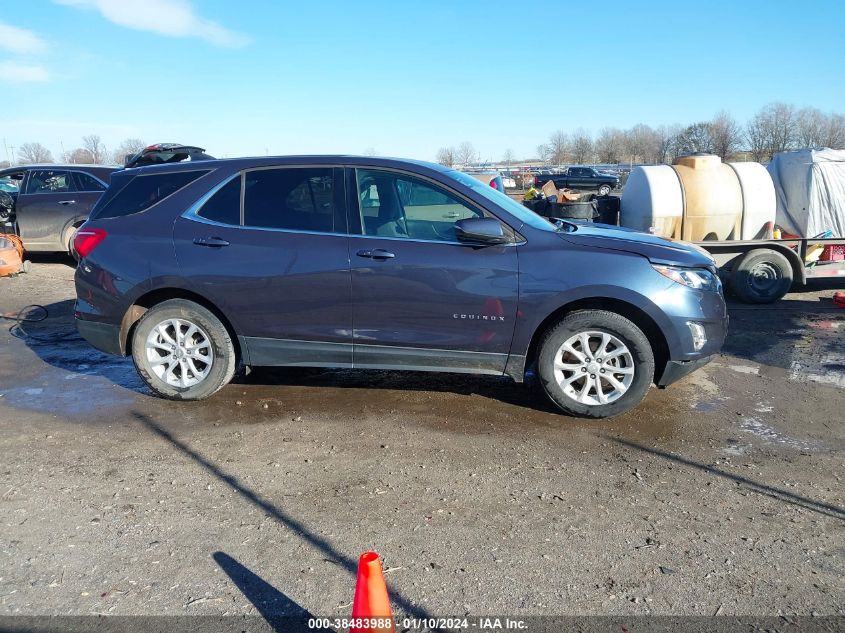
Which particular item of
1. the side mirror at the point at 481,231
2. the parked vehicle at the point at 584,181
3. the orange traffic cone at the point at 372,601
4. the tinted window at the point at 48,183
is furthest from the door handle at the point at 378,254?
the parked vehicle at the point at 584,181

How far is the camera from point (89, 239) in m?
5.41

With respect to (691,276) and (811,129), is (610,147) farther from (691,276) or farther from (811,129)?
(691,276)

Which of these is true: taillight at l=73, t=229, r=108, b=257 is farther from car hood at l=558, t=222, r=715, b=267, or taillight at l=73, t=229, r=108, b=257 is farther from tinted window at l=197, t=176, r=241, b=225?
car hood at l=558, t=222, r=715, b=267

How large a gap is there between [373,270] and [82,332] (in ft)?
8.37

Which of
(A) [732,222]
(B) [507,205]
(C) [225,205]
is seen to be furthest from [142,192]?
(A) [732,222]

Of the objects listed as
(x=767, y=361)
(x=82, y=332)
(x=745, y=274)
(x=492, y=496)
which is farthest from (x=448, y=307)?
(x=745, y=274)

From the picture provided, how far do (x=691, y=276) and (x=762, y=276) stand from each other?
516 centimetres

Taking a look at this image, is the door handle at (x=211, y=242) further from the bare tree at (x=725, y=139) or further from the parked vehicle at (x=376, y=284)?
the bare tree at (x=725, y=139)

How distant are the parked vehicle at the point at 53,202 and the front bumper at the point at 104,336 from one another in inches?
285

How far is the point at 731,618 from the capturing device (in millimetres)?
2779

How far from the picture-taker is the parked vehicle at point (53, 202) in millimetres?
11820

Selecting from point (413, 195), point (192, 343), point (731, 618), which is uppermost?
point (413, 195)

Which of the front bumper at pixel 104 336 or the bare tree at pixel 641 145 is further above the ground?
the bare tree at pixel 641 145

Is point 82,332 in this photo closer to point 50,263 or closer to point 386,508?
point 386,508
